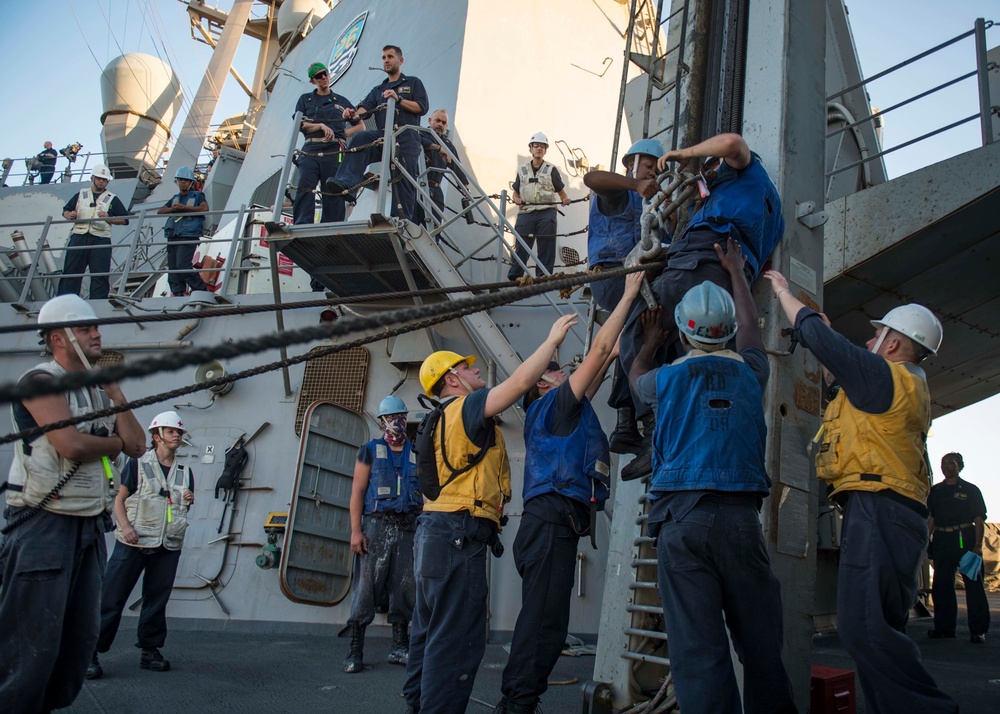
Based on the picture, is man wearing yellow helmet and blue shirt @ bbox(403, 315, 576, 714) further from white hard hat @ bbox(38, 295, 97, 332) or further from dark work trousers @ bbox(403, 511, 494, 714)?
white hard hat @ bbox(38, 295, 97, 332)

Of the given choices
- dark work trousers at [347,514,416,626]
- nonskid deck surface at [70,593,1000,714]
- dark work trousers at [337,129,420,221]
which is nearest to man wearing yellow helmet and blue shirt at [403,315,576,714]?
nonskid deck surface at [70,593,1000,714]

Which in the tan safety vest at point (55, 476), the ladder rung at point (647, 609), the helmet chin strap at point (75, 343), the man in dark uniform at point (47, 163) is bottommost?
the ladder rung at point (647, 609)

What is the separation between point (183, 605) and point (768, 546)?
609cm

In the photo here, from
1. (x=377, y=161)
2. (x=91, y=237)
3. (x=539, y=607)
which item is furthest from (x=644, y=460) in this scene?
(x=91, y=237)

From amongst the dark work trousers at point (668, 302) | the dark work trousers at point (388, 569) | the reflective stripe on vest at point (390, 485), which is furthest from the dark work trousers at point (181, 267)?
the dark work trousers at point (668, 302)

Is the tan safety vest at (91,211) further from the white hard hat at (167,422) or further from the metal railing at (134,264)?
the white hard hat at (167,422)

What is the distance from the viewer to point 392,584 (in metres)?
5.61

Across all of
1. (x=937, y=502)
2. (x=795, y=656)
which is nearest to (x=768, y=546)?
(x=795, y=656)

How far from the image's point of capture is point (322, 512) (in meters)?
7.50

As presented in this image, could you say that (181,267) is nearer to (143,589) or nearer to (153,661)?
(143,589)

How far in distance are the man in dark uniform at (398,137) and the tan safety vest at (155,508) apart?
3072mm

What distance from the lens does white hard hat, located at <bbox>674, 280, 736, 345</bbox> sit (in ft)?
9.06

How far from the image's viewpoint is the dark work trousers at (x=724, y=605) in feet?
8.00

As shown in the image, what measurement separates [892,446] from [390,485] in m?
3.57
